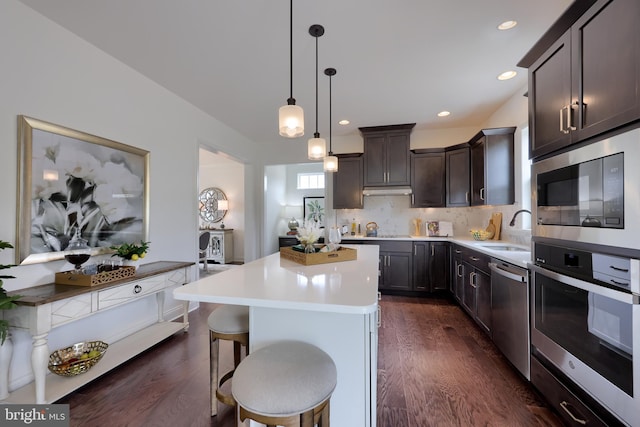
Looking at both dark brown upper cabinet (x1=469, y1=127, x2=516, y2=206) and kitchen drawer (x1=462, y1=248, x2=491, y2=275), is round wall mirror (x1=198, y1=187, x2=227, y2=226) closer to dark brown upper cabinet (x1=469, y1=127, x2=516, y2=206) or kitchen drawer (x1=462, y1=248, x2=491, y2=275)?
kitchen drawer (x1=462, y1=248, x2=491, y2=275)

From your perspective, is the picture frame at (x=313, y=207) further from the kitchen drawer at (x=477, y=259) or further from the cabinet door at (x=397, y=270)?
the kitchen drawer at (x=477, y=259)

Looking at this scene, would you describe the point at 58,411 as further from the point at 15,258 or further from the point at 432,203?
the point at 432,203

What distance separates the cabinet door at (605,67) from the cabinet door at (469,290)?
6.31ft

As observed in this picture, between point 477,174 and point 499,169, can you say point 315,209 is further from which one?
point 499,169

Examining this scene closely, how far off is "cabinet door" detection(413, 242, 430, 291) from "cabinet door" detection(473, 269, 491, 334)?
1098 millimetres

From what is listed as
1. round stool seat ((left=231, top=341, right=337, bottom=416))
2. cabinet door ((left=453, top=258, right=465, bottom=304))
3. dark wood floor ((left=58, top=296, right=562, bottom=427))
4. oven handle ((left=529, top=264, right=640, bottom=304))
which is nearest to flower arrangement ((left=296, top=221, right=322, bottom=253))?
round stool seat ((left=231, top=341, right=337, bottom=416))

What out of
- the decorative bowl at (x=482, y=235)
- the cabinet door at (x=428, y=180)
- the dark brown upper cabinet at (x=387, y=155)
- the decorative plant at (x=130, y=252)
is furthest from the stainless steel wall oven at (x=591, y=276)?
the decorative plant at (x=130, y=252)

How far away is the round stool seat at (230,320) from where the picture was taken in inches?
56.6

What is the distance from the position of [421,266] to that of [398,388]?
232 centimetres

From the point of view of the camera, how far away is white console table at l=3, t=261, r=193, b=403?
5.13ft

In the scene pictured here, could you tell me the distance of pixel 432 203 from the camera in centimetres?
419

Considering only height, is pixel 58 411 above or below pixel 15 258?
below

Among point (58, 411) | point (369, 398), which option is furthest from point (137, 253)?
point (369, 398)

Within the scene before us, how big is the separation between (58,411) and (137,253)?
113 cm
